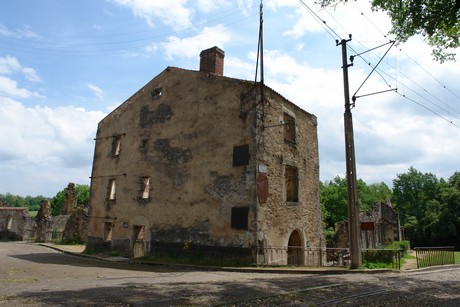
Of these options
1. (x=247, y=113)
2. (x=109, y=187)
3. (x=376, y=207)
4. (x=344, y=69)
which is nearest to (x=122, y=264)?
(x=109, y=187)

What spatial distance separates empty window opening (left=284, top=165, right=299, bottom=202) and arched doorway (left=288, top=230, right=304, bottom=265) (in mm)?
1690

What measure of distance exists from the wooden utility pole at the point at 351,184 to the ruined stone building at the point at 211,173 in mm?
2741

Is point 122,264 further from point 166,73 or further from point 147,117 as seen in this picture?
point 166,73

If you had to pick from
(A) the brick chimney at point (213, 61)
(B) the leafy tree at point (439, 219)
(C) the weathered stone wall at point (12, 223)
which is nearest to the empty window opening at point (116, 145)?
(A) the brick chimney at point (213, 61)

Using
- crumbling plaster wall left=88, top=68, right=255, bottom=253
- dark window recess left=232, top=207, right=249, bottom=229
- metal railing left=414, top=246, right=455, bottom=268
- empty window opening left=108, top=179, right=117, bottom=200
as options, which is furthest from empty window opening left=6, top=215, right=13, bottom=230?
metal railing left=414, top=246, right=455, bottom=268

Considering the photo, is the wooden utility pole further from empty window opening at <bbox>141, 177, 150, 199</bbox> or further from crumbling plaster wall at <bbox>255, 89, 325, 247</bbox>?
empty window opening at <bbox>141, 177, 150, 199</bbox>

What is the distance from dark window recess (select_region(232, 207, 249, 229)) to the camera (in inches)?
537

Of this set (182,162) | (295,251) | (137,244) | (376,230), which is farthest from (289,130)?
(376,230)

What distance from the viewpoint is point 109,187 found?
2091cm

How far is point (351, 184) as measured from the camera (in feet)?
42.5

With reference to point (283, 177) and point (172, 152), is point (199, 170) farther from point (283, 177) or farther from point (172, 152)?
point (283, 177)

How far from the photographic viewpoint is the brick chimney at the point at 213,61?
17703mm

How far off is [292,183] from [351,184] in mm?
4163

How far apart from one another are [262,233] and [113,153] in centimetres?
1229
